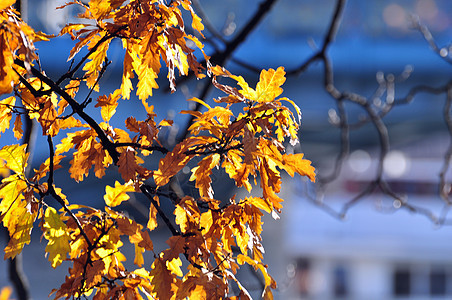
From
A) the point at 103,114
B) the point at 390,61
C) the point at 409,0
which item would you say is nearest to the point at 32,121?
the point at 103,114

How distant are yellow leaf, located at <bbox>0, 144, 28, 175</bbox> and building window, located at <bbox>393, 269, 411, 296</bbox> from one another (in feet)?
33.4

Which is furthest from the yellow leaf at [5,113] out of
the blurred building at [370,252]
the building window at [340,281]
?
the building window at [340,281]

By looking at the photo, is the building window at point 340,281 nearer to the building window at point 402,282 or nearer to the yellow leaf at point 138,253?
the building window at point 402,282

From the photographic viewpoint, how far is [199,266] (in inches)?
29.9

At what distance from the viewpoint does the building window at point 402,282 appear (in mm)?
10117

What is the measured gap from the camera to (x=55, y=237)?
2.71 ft

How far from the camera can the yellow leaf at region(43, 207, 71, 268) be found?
82 cm

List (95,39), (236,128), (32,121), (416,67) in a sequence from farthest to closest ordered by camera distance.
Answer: (416,67) < (32,121) < (95,39) < (236,128)

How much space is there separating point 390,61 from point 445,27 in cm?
146

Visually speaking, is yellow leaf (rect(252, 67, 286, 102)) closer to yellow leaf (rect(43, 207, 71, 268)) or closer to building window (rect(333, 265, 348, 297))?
yellow leaf (rect(43, 207, 71, 268))

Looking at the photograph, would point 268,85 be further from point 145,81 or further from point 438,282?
point 438,282

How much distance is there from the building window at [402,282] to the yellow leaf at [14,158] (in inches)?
400

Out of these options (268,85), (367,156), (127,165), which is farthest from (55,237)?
(367,156)

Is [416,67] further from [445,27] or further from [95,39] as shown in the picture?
[95,39]
